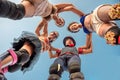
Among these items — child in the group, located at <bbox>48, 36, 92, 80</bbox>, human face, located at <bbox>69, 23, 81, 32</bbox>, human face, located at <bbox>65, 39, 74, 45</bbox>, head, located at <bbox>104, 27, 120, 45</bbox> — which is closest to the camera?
head, located at <bbox>104, 27, 120, 45</bbox>

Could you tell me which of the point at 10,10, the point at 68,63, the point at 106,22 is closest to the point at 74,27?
the point at 68,63

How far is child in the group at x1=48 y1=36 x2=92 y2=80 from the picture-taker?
2.41 metres

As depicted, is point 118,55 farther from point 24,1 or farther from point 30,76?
point 24,1

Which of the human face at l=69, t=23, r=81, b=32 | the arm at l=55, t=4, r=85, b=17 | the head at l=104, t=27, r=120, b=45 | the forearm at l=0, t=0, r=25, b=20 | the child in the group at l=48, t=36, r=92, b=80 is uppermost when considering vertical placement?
the arm at l=55, t=4, r=85, b=17

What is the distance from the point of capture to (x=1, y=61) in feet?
5.22

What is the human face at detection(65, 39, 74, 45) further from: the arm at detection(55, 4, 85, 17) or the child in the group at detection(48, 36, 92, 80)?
the arm at detection(55, 4, 85, 17)

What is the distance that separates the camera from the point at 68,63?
283 cm

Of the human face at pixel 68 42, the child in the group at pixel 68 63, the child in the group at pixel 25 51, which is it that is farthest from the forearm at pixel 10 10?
the human face at pixel 68 42

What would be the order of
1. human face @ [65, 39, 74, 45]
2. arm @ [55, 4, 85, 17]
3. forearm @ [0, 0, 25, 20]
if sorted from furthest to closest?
1. human face @ [65, 39, 74, 45]
2. arm @ [55, 4, 85, 17]
3. forearm @ [0, 0, 25, 20]

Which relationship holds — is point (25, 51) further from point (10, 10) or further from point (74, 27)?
point (74, 27)

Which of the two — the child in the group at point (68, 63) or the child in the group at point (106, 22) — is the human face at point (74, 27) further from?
the child in the group at point (106, 22)

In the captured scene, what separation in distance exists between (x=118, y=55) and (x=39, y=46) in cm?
232

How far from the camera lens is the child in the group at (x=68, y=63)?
2.41m

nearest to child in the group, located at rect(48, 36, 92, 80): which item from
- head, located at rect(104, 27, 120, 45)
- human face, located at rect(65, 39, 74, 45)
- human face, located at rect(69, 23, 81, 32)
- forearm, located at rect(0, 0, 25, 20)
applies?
human face, located at rect(65, 39, 74, 45)
